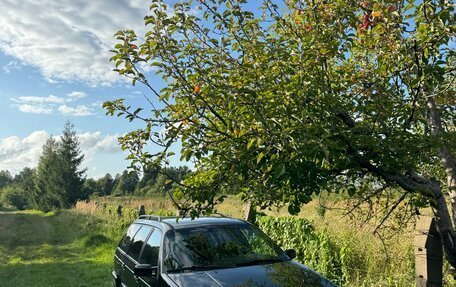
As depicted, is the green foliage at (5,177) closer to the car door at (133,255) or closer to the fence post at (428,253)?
the car door at (133,255)


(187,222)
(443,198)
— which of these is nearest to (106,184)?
Result: (187,222)

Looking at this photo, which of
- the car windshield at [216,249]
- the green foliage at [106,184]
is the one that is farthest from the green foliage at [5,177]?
the car windshield at [216,249]

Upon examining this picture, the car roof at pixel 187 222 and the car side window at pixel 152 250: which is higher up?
the car roof at pixel 187 222

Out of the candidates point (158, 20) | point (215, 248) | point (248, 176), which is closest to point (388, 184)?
point (248, 176)

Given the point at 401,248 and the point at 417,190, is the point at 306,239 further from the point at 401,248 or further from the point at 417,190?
the point at 417,190

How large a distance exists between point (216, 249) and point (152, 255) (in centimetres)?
89

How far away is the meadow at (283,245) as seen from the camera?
672cm

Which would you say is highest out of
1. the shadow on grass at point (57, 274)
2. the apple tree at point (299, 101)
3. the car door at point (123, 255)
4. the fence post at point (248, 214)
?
the apple tree at point (299, 101)

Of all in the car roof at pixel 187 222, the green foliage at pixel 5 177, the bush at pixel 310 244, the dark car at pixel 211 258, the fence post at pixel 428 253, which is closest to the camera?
the dark car at pixel 211 258

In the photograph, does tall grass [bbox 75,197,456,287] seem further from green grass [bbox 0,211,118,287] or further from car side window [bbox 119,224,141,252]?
green grass [bbox 0,211,118,287]

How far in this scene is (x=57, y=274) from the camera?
1174 centimetres

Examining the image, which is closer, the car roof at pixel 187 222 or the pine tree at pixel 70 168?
the car roof at pixel 187 222

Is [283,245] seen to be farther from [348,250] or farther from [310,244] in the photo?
[348,250]

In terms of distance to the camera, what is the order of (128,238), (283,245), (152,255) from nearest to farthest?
1. (152,255)
2. (128,238)
3. (283,245)
